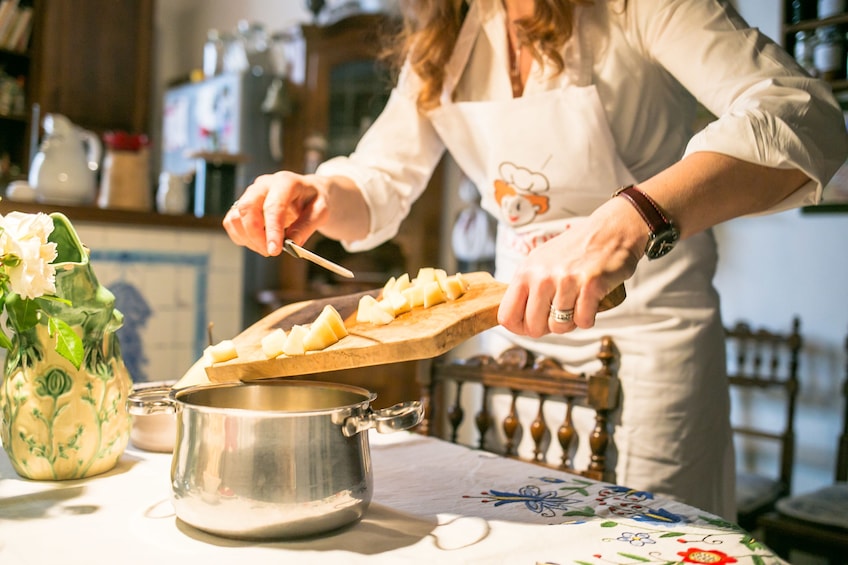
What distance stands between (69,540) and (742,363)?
7.94ft

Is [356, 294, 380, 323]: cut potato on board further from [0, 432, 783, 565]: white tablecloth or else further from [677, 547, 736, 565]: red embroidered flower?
[677, 547, 736, 565]: red embroidered flower

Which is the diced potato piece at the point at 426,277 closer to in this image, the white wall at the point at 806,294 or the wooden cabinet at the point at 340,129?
the white wall at the point at 806,294

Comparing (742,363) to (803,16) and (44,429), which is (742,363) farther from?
(44,429)

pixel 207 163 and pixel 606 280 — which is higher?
pixel 207 163

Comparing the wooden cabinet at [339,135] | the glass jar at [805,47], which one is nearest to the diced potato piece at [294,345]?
the glass jar at [805,47]

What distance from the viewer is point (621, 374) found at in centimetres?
124

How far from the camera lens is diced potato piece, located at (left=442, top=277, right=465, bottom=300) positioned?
2.77 feet

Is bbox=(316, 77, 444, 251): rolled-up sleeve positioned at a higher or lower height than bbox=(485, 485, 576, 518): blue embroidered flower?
higher

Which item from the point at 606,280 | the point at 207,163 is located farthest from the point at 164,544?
the point at 207,163

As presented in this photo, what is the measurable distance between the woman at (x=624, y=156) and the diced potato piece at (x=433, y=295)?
0.83ft

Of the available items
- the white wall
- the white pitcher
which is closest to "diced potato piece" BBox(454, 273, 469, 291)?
the white pitcher

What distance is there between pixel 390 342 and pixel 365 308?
0.42ft

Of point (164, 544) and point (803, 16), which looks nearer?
point (164, 544)

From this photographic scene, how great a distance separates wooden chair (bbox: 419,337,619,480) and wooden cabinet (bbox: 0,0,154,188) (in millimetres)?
3742
